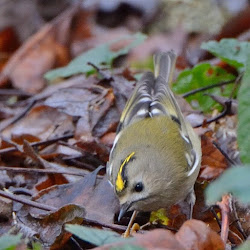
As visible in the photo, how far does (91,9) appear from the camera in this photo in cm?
1029

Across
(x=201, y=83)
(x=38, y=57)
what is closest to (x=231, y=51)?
(x=201, y=83)

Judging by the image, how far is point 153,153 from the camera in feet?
14.4

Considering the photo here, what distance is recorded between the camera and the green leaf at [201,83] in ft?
19.0

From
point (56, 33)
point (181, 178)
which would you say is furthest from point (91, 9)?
point (181, 178)

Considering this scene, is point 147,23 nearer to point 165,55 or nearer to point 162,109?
point 165,55

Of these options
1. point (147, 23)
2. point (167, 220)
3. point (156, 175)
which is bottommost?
point (147, 23)

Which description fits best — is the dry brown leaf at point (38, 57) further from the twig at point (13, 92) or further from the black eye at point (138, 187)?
the black eye at point (138, 187)

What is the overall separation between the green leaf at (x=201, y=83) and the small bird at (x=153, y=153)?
60 centimetres

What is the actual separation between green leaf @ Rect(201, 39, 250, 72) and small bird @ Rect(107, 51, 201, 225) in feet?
2.00

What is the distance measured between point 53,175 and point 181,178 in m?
0.91

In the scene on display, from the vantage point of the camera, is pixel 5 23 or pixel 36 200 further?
pixel 5 23

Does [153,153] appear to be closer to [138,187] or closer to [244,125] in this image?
[138,187]

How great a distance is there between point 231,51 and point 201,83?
42 cm

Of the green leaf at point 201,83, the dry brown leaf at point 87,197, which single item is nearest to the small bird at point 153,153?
the dry brown leaf at point 87,197
